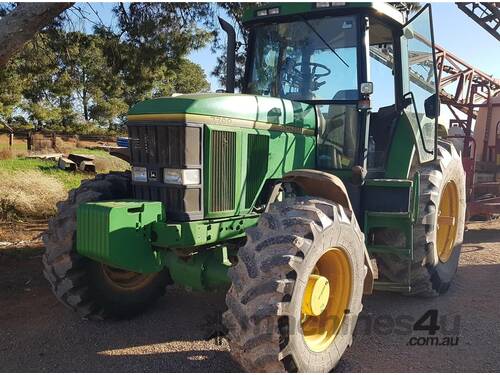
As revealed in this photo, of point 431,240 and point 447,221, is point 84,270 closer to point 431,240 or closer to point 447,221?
point 431,240

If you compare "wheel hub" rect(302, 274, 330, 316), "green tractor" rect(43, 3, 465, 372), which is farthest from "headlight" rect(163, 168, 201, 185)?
"wheel hub" rect(302, 274, 330, 316)

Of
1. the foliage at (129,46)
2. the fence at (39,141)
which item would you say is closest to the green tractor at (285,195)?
the foliage at (129,46)

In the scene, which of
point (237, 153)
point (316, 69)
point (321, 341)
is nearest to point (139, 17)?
point (316, 69)

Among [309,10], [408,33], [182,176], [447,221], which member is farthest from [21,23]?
[447,221]

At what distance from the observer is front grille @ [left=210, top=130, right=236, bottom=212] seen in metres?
3.53

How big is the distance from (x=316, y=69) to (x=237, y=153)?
52.3 inches

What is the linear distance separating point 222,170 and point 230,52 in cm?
163

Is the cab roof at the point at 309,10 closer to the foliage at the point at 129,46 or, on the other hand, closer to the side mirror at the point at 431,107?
the side mirror at the point at 431,107

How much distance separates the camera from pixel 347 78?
171 inches

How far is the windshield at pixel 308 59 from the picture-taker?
4.32 metres

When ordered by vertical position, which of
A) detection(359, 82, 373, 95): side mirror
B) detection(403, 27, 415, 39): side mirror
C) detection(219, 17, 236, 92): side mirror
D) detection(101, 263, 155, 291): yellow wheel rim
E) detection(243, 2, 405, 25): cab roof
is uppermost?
detection(243, 2, 405, 25): cab roof

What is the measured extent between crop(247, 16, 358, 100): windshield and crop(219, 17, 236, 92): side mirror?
0.24m

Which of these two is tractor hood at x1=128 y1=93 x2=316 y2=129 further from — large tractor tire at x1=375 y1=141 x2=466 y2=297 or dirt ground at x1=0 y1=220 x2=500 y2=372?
dirt ground at x1=0 y1=220 x2=500 y2=372

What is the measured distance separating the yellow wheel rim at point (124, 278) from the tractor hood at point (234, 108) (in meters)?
1.45
